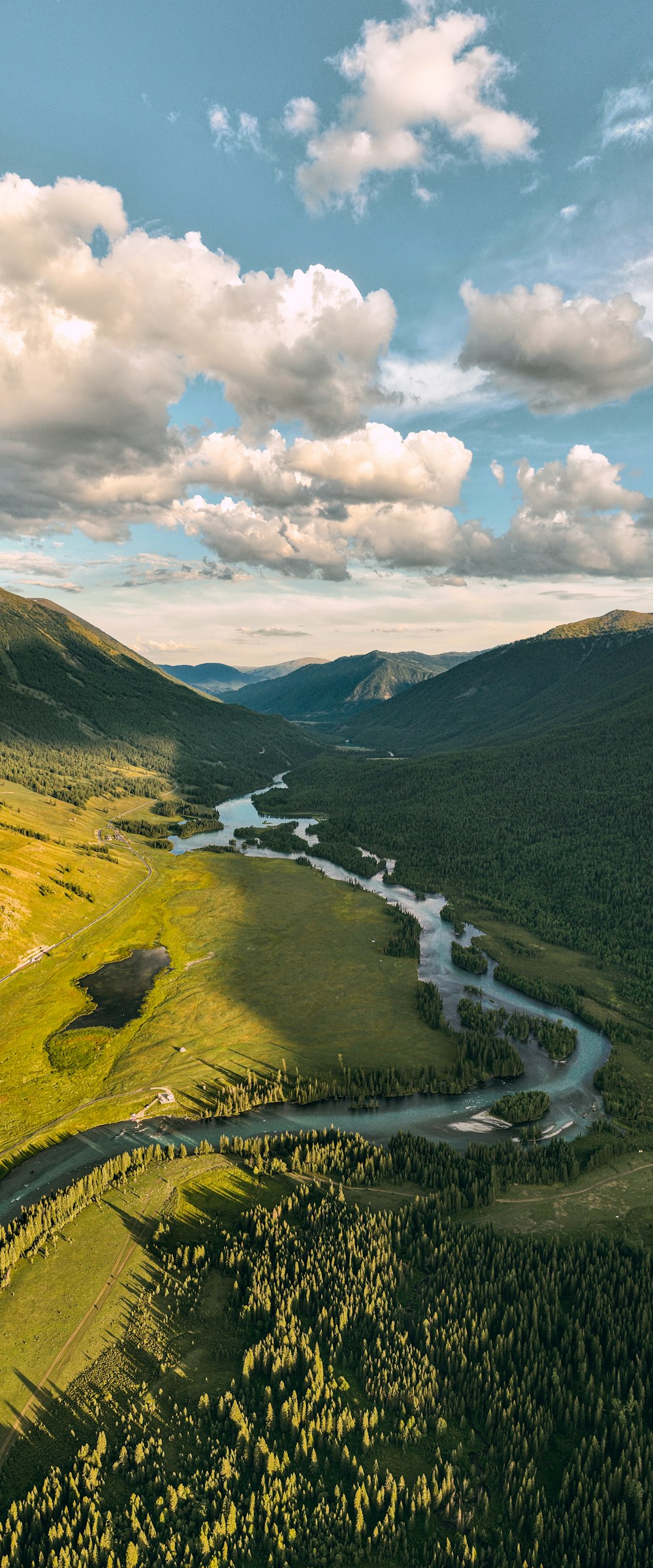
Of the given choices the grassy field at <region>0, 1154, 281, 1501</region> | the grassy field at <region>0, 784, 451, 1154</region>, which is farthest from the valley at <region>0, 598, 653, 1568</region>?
the grassy field at <region>0, 784, 451, 1154</region>

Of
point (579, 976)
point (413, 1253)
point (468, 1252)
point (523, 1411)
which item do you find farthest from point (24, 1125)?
point (579, 976)

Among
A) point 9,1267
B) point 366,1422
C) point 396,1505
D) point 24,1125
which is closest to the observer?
point 396,1505

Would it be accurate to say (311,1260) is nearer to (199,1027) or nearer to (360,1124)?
(360,1124)

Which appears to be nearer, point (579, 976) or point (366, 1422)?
point (366, 1422)

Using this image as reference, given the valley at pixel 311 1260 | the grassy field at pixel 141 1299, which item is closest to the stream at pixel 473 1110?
the valley at pixel 311 1260

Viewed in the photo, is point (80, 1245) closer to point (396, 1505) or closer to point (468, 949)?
point (396, 1505)

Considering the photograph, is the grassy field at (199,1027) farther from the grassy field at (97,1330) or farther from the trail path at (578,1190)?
the trail path at (578,1190)

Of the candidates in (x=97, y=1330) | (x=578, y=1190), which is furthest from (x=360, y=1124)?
(x=97, y=1330)
